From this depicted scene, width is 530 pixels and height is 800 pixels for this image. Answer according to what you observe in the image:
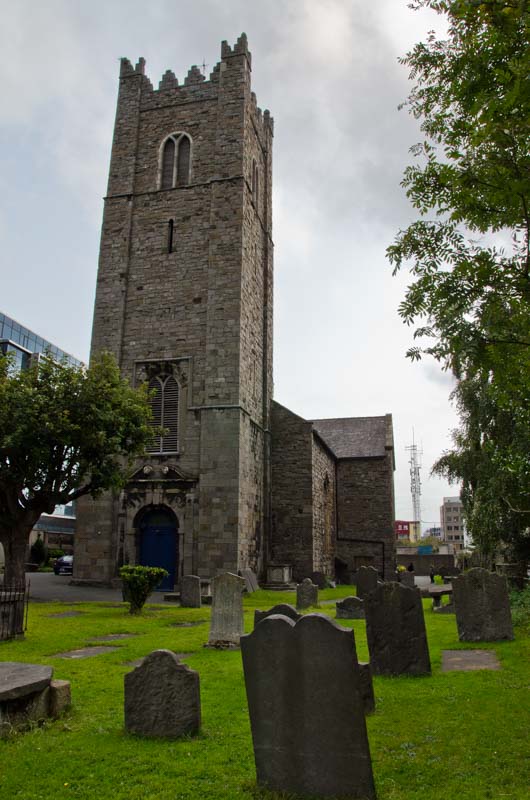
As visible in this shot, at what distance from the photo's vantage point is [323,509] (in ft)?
99.4

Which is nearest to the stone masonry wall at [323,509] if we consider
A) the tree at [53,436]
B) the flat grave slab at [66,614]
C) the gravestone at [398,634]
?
the tree at [53,436]

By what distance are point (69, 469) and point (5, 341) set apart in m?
42.5

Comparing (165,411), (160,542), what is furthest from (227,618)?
(165,411)

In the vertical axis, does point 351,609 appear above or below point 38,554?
below

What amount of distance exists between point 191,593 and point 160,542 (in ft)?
19.5

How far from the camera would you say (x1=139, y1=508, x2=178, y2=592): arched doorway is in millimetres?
21938

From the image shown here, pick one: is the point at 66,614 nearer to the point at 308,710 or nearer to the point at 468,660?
the point at 468,660

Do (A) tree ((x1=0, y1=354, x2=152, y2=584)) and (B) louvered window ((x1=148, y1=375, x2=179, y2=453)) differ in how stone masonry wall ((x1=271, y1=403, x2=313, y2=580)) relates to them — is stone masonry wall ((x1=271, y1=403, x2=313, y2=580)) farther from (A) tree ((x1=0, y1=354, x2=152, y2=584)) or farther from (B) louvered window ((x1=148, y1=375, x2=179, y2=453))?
(A) tree ((x1=0, y1=354, x2=152, y2=584))

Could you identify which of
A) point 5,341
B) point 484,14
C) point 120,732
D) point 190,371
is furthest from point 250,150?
point 5,341

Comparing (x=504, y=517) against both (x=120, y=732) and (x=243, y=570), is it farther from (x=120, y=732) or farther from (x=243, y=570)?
(x=120, y=732)

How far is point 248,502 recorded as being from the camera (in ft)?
75.3

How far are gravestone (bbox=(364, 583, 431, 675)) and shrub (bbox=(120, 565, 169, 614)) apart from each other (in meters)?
8.72

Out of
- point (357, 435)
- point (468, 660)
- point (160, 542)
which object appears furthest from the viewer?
point (357, 435)

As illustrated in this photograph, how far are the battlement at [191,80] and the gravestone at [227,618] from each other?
2355cm
